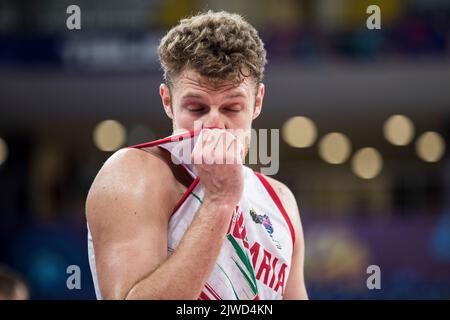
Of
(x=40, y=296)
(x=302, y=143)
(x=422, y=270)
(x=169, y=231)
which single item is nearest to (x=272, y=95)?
(x=302, y=143)

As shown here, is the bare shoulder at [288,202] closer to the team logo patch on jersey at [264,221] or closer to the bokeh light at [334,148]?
the team logo patch on jersey at [264,221]

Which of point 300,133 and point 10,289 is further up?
point 10,289

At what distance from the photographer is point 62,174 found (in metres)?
22.1

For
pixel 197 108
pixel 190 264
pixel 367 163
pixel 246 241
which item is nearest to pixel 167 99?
pixel 197 108

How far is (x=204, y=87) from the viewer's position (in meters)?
3.08

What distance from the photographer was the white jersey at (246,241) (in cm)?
300

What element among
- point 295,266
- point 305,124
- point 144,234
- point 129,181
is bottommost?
point 305,124

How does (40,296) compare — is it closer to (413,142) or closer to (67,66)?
(67,66)

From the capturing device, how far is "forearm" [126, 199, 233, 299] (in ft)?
8.65

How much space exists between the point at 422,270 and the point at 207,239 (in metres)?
15.0

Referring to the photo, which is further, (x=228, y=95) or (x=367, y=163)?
(x=367, y=163)

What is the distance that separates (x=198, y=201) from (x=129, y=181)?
0.29m

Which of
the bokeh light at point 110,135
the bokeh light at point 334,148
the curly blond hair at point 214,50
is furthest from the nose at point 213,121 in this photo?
the bokeh light at point 334,148

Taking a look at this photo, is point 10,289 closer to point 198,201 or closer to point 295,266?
point 295,266
